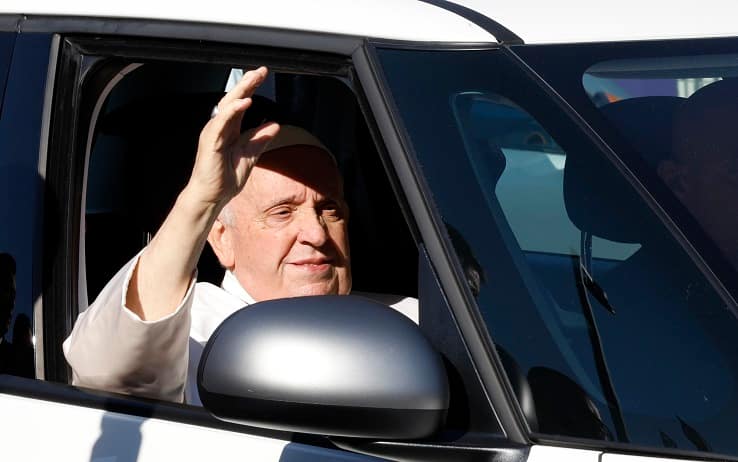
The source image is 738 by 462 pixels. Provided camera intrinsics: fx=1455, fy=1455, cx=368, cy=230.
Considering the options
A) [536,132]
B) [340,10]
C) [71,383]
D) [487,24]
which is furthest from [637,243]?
[71,383]

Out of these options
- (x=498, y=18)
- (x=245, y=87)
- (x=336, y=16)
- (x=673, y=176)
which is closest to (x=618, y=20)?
(x=498, y=18)

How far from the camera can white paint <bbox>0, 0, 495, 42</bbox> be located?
2160 millimetres

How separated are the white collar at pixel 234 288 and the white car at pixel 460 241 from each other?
0.48 metres

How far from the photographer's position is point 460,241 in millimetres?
1968

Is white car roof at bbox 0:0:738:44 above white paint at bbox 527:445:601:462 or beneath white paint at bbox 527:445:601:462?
above

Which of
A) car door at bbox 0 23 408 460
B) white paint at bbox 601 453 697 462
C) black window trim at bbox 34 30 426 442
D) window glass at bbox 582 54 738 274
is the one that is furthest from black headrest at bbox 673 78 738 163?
car door at bbox 0 23 408 460

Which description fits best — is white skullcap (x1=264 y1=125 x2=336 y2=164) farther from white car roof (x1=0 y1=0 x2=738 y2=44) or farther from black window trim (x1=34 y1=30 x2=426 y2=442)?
white car roof (x1=0 y1=0 x2=738 y2=44)

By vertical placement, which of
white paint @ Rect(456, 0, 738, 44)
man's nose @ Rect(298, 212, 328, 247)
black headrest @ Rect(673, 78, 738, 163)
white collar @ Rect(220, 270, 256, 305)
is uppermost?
white paint @ Rect(456, 0, 738, 44)

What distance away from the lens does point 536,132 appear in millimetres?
2074

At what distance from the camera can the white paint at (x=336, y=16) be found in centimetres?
216

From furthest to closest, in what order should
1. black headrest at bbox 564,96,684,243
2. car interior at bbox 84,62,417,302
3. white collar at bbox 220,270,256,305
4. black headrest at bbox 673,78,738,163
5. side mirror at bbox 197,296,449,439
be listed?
white collar at bbox 220,270,256,305 < car interior at bbox 84,62,417,302 < black headrest at bbox 673,78,738,163 < black headrest at bbox 564,96,684,243 < side mirror at bbox 197,296,449,439

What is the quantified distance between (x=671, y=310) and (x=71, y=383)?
1063 millimetres

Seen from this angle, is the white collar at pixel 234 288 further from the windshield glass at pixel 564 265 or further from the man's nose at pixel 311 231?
the windshield glass at pixel 564 265

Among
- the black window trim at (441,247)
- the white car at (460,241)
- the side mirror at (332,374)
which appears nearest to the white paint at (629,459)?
the white car at (460,241)
